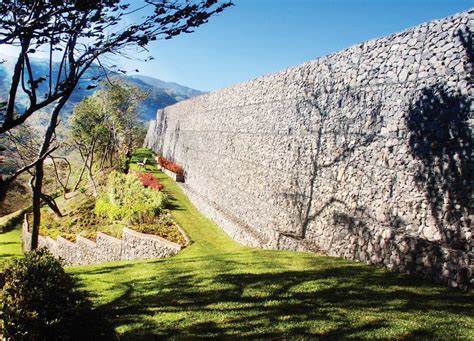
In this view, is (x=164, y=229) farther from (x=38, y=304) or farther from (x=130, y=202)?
(x=38, y=304)

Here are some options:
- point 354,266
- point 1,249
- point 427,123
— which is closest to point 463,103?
point 427,123

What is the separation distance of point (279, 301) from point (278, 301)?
0.07 feet

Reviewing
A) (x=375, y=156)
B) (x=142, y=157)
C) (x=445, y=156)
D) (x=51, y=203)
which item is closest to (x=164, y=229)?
(x=51, y=203)

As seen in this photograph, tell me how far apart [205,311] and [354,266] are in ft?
14.6

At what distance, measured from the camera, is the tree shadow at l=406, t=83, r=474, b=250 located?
27.6 ft

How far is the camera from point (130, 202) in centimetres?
2383

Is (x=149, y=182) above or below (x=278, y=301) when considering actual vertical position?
above

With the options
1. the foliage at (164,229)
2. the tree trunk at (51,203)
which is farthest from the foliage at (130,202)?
the tree trunk at (51,203)

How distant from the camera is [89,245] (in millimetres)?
21234

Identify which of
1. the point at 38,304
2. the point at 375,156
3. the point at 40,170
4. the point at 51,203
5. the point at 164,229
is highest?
the point at 375,156

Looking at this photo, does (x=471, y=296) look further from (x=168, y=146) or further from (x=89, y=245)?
(x=168, y=146)

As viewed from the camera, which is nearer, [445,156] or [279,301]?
[279,301]

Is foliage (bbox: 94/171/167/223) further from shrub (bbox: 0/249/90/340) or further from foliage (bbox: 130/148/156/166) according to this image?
foliage (bbox: 130/148/156/166)

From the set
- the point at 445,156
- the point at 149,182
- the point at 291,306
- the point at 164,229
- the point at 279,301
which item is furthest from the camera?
the point at 149,182
